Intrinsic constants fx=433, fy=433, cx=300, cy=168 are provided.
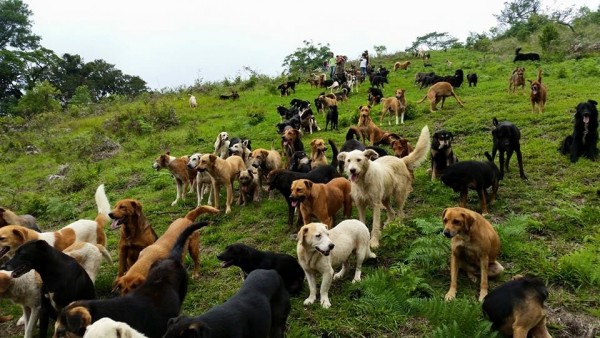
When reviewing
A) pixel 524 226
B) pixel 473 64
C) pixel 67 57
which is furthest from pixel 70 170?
pixel 67 57

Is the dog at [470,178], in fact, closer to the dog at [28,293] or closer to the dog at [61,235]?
the dog at [61,235]

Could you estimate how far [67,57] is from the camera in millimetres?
61156

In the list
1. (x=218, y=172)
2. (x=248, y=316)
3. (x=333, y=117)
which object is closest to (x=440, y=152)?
(x=218, y=172)

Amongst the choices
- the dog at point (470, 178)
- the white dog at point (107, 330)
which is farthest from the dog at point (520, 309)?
the white dog at point (107, 330)

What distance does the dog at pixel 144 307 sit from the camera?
13.9ft

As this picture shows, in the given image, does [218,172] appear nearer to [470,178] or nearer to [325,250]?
[325,250]

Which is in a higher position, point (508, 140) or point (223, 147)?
point (508, 140)

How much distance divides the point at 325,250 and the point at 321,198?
224 centimetres

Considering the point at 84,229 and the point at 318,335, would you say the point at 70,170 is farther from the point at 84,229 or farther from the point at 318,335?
the point at 318,335

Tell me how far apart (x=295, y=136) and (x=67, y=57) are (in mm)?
60195

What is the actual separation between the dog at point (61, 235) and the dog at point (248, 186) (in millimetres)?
3136

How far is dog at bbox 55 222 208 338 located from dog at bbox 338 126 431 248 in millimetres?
3507

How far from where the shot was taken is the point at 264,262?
6.45m

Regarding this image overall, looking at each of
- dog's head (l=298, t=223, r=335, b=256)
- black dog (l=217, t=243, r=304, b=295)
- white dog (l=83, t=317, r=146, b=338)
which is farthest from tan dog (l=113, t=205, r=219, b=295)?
dog's head (l=298, t=223, r=335, b=256)
